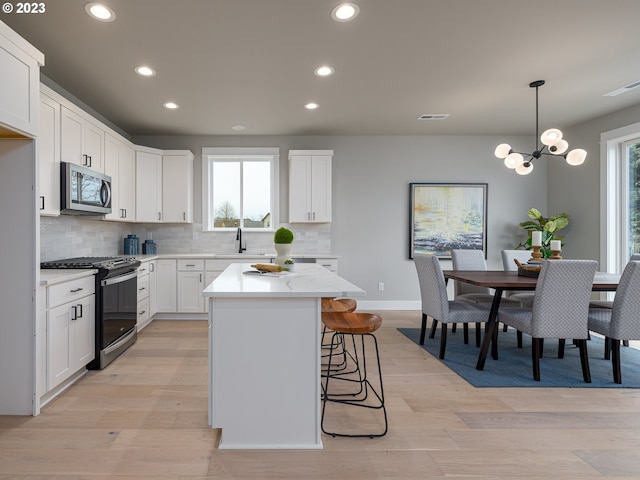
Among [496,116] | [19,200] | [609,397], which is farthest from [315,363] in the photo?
[496,116]

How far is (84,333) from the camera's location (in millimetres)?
2883

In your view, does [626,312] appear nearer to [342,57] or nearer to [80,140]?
[342,57]

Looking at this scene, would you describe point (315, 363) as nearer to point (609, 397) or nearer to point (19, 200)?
point (19, 200)

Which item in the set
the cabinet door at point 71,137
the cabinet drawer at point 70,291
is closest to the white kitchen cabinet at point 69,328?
the cabinet drawer at point 70,291

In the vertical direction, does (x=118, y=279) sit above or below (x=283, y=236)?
below

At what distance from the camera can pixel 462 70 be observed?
3338mm

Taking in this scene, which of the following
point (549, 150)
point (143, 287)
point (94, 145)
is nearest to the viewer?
point (549, 150)

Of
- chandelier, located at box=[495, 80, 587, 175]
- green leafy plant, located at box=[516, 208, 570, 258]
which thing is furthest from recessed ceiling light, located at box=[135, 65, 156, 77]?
green leafy plant, located at box=[516, 208, 570, 258]

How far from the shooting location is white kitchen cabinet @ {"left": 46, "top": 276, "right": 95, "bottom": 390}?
8.04 feet

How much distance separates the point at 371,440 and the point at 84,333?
2.31 metres

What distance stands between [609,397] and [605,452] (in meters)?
0.87

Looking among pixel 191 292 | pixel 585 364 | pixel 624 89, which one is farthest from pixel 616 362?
pixel 191 292

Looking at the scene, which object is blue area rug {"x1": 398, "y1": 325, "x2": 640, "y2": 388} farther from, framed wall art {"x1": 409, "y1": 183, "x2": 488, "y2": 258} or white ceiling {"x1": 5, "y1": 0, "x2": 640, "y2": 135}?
white ceiling {"x1": 5, "y1": 0, "x2": 640, "y2": 135}

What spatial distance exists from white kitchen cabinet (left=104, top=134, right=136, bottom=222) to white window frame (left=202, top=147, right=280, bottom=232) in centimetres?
97
